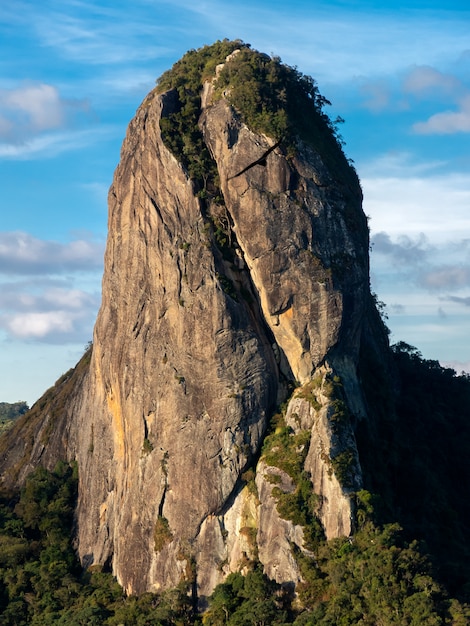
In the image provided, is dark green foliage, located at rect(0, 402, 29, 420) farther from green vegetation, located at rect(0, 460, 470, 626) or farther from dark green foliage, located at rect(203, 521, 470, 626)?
dark green foliage, located at rect(203, 521, 470, 626)

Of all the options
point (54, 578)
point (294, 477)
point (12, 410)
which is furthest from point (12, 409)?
point (294, 477)

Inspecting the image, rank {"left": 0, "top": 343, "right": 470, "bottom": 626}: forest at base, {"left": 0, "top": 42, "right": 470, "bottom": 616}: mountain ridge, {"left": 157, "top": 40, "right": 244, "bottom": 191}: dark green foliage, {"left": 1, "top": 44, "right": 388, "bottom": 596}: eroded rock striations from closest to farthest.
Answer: {"left": 0, "top": 343, "right": 470, "bottom": 626}: forest at base
{"left": 0, "top": 42, "right": 470, "bottom": 616}: mountain ridge
{"left": 1, "top": 44, "right": 388, "bottom": 596}: eroded rock striations
{"left": 157, "top": 40, "right": 244, "bottom": 191}: dark green foliage

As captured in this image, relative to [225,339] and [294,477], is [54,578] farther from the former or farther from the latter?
[225,339]

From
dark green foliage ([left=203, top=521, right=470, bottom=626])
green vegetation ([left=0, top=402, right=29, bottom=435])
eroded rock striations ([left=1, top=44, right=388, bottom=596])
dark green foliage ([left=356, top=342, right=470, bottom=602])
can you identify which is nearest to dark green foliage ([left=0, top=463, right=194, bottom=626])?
eroded rock striations ([left=1, top=44, right=388, bottom=596])

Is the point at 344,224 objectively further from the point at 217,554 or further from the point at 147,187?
the point at 217,554

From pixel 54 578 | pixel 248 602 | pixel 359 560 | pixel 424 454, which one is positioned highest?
pixel 424 454
